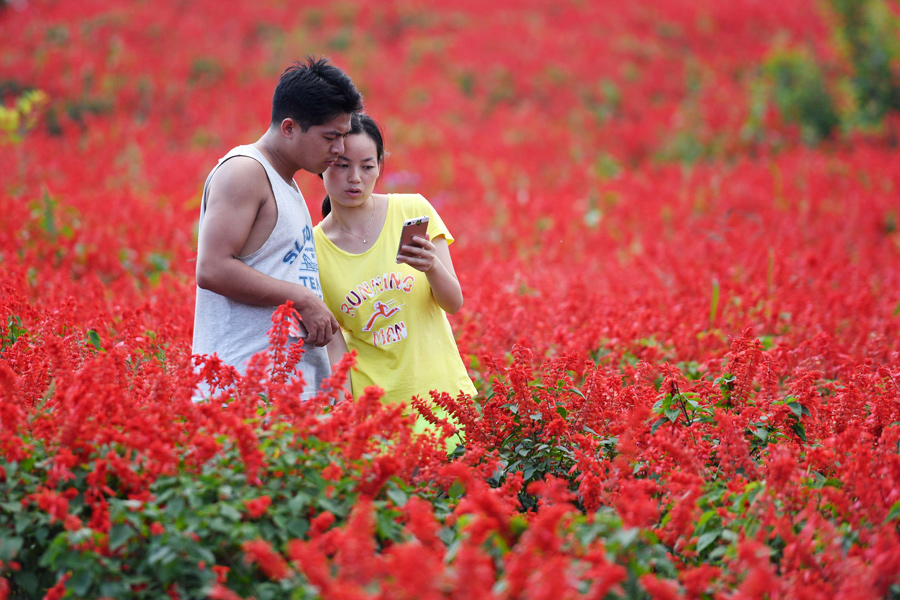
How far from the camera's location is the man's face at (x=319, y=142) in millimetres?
2615

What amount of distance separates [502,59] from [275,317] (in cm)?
1708

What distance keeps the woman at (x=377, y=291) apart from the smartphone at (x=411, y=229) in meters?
0.18

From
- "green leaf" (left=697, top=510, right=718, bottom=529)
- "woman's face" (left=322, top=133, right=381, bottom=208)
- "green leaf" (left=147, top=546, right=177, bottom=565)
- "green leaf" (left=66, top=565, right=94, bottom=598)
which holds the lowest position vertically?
"green leaf" (left=697, top=510, right=718, bottom=529)

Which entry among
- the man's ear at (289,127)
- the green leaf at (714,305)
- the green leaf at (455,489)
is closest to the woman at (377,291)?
the man's ear at (289,127)

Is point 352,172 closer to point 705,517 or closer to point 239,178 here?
point 239,178

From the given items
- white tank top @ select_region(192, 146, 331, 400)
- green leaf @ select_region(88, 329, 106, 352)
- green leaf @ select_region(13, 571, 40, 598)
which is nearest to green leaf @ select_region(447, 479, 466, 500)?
white tank top @ select_region(192, 146, 331, 400)

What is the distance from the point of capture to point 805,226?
810cm

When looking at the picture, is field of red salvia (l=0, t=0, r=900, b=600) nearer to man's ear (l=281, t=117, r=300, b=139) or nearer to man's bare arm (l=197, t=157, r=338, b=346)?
man's bare arm (l=197, t=157, r=338, b=346)

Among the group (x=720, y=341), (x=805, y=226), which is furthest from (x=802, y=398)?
(x=805, y=226)

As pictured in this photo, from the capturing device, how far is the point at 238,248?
8.15 feet

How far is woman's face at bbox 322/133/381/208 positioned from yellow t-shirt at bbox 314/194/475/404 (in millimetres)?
187

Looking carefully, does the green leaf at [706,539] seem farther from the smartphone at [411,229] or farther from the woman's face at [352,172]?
the woman's face at [352,172]

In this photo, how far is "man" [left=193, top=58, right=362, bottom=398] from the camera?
2465 millimetres

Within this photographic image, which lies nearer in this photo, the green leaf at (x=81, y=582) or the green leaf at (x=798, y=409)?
the green leaf at (x=81, y=582)
